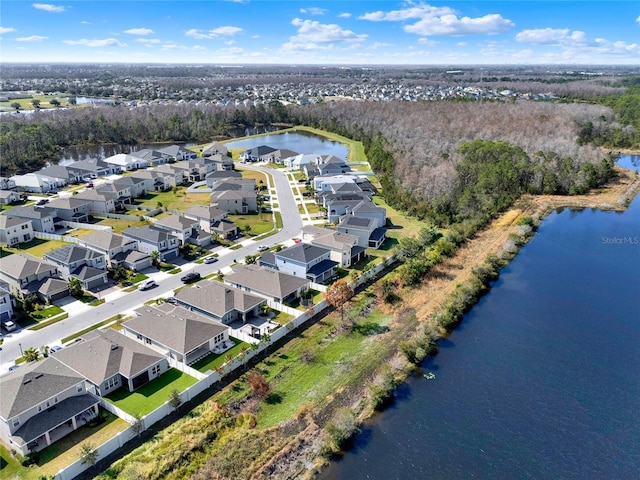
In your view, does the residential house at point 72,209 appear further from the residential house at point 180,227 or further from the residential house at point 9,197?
the residential house at point 180,227

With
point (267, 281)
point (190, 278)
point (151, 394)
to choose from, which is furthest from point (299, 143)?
point (151, 394)

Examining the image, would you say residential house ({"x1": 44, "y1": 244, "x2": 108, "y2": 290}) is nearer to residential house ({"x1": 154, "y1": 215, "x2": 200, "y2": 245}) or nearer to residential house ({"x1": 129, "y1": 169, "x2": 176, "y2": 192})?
residential house ({"x1": 154, "y1": 215, "x2": 200, "y2": 245})

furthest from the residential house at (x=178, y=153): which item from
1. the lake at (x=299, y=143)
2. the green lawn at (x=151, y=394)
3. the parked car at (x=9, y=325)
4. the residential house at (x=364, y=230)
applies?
the green lawn at (x=151, y=394)

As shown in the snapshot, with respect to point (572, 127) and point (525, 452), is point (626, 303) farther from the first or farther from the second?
point (572, 127)

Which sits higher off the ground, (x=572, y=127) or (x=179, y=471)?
(x=572, y=127)

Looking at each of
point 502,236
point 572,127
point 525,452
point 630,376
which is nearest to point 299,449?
point 525,452
